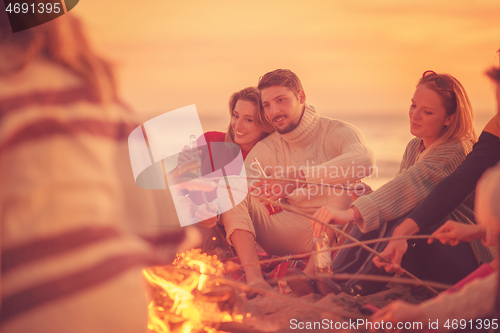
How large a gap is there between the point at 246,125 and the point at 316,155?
344 millimetres

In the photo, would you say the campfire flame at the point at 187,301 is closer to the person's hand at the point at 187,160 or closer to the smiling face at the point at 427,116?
the person's hand at the point at 187,160

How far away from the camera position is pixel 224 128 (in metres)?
1.82

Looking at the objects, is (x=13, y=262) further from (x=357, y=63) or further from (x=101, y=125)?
(x=357, y=63)

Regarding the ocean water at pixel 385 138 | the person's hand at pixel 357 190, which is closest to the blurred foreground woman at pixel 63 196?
the person's hand at pixel 357 190

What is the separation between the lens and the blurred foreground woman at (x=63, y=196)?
771 mm

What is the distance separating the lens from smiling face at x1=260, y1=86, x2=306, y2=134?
1598 millimetres

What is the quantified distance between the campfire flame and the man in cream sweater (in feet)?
0.93

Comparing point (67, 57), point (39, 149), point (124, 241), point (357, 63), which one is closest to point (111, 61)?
point (67, 57)

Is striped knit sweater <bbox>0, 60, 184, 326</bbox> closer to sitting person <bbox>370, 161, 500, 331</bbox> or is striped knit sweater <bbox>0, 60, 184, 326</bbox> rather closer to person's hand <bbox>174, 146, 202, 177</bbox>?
sitting person <bbox>370, 161, 500, 331</bbox>

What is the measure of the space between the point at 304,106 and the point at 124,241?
3.44ft

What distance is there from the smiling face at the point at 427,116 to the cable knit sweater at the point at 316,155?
0.20m

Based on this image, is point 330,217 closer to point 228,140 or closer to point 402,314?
point 402,314

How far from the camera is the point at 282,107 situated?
5.24 ft

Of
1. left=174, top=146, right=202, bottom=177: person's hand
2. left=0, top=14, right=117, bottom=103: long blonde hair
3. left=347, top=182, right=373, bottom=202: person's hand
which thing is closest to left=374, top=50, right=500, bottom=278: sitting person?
left=347, top=182, right=373, bottom=202: person's hand
